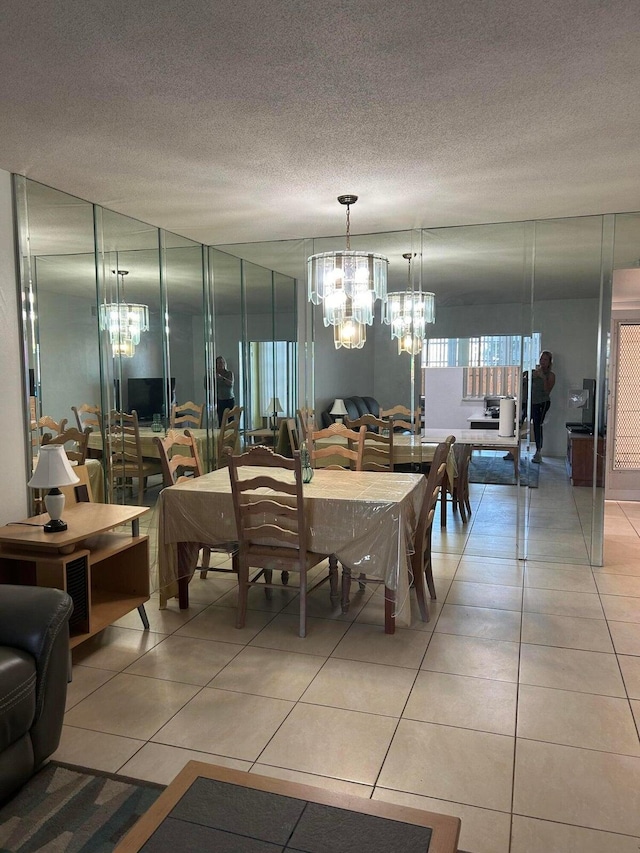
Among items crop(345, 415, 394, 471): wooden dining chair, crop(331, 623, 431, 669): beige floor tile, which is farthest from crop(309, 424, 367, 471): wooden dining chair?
crop(331, 623, 431, 669): beige floor tile

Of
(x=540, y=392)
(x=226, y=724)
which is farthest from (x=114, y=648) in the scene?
(x=540, y=392)

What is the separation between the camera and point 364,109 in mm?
2498

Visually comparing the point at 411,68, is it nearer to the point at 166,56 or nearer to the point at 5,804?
the point at 166,56

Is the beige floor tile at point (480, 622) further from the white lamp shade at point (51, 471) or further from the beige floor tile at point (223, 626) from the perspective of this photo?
the white lamp shade at point (51, 471)

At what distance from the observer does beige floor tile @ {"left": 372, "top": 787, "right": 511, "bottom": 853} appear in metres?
1.89

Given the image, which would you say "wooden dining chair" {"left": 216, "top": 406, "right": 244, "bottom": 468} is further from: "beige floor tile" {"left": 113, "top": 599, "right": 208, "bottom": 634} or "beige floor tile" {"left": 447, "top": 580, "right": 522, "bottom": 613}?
"beige floor tile" {"left": 447, "top": 580, "right": 522, "bottom": 613}

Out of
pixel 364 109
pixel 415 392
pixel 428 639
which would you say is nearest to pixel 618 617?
pixel 428 639

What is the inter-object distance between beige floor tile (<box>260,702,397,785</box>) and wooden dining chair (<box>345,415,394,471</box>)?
2.30 meters

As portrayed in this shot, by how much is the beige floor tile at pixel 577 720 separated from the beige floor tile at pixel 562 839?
1.49ft

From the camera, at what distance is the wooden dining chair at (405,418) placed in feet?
16.3

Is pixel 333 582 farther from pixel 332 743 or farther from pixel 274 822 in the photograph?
pixel 274 822

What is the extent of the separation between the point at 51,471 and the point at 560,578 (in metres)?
3.25

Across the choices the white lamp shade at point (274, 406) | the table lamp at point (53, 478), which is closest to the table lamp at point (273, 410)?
the white lamp shade at point (274, 406)

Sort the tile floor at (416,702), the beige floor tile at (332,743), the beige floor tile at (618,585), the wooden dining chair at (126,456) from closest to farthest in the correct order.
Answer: the tile floor at (416,702) → the beige floor tile at (332,743) → the beige floor tile at (618,585) → the wooden dining chair at (126,456)
